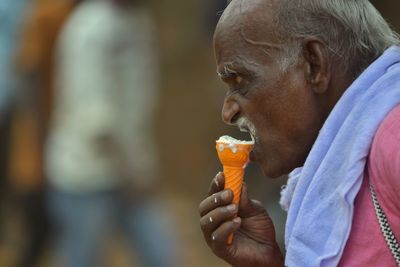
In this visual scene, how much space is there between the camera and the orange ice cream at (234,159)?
3086 mm

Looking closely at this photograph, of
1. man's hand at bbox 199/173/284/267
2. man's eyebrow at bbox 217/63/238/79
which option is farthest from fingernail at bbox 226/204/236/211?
man's eyebrow at bbox 217/63/238/79

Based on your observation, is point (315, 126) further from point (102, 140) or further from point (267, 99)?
→ point (102, 140)

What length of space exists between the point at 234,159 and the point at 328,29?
16.9 inches

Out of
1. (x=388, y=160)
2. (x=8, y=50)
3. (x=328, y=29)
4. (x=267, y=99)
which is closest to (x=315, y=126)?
(x=267, y=99)

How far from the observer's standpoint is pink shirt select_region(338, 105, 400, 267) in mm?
2701

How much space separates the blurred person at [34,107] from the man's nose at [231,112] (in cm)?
387

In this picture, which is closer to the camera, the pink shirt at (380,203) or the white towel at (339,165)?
the pink shirt at (380,203)

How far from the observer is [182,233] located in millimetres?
9430

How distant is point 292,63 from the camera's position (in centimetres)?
302

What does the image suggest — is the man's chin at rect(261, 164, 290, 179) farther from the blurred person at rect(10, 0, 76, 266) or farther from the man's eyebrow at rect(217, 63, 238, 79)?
the blurred person at rect(10, 0, 76, 266)

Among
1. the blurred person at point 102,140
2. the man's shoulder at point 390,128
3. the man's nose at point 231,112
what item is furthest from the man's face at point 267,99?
the blurred person at point 102,140

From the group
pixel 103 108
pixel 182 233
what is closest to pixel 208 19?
pixel 182 233

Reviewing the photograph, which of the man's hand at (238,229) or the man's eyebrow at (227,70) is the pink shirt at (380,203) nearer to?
the man's hand at (238,229)

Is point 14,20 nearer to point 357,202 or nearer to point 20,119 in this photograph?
point 20,119
